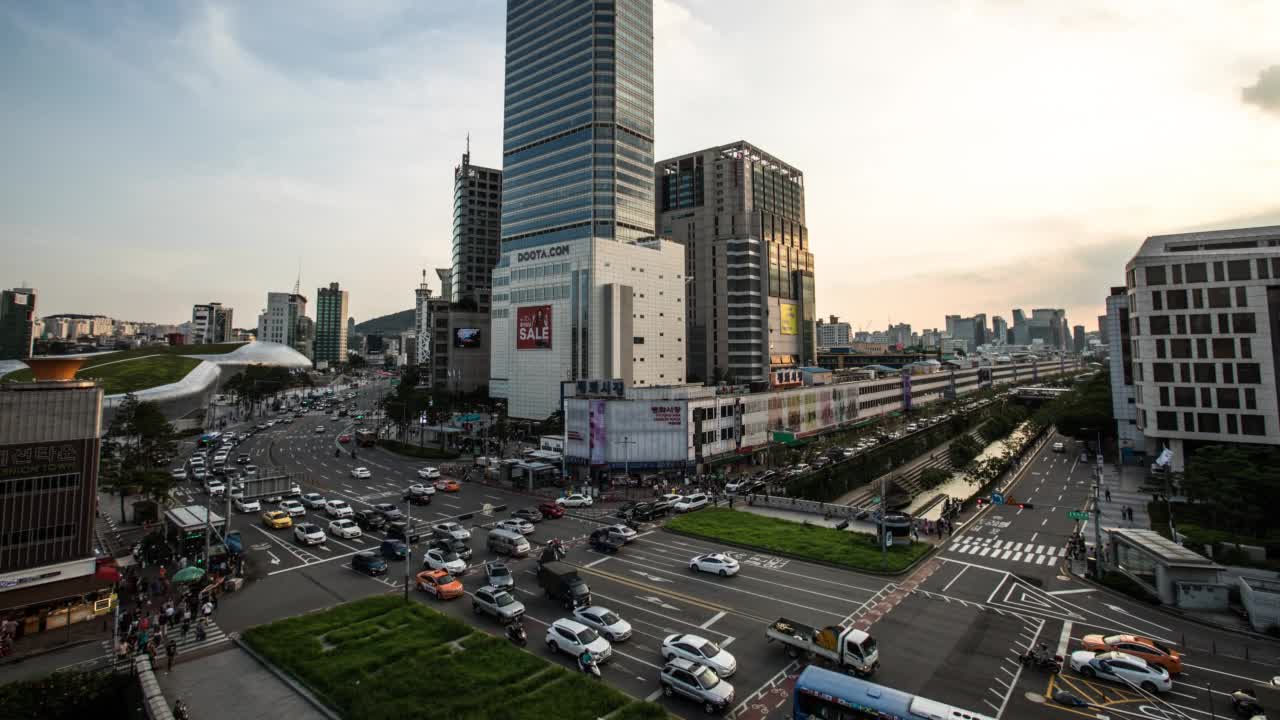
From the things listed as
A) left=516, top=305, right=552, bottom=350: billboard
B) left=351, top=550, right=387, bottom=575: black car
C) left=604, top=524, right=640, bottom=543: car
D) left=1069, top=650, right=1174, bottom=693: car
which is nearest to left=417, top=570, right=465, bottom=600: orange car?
left=351, top=550, right=387, bottom=575: black car

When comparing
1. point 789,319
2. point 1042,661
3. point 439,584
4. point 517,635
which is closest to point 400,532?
point 439,584

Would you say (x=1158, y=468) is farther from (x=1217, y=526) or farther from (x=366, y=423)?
(x=366, y=423)

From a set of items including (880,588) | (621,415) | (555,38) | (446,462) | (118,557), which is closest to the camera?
(880,588)

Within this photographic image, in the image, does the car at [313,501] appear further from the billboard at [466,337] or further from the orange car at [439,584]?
the billboard at [466,337]

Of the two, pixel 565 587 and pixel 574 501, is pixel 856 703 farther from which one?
pixel 574 501

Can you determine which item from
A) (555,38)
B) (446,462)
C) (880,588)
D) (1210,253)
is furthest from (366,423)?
(1210,253)

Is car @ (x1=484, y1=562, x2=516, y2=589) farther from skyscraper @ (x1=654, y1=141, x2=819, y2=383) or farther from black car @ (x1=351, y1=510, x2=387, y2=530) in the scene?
skyscraper @ (x1=654, y1=141, x2=819, y2=383)
